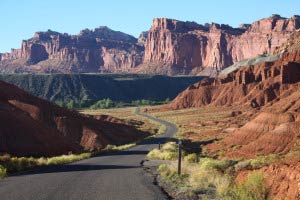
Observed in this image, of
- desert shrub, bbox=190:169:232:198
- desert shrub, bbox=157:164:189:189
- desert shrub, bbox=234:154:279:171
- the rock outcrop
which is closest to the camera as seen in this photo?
desert shrub, bbox=190:169:232:198

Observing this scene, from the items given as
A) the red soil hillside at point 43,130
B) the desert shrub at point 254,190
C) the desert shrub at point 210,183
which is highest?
the desert shrub at point 254,190

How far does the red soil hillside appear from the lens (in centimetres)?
4194

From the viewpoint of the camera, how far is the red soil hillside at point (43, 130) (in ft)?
138

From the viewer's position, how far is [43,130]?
4747cm

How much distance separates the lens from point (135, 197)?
1684 centimetres

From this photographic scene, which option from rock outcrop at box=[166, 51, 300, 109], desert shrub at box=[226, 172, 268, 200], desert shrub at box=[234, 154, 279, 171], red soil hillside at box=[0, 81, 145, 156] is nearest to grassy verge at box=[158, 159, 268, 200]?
desert shrub at box=[226, 172, 268, 200]

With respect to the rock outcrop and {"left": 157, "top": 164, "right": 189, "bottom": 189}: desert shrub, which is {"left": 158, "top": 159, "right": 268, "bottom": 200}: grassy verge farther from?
the rock outcrop

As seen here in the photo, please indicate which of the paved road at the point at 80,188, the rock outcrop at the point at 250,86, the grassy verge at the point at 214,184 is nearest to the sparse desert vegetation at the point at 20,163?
the paved road at the point at 80,188

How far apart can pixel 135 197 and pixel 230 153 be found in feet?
132

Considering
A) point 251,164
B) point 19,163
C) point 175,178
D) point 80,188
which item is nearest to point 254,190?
point 80,188

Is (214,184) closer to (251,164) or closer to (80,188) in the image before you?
(80,188)

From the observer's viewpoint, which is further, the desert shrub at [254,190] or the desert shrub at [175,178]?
the desert shrub at [175,178]

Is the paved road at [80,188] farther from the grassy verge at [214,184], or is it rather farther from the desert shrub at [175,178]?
the grassy verge at [214,184]

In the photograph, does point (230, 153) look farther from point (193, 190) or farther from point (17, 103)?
point (193, 190)
